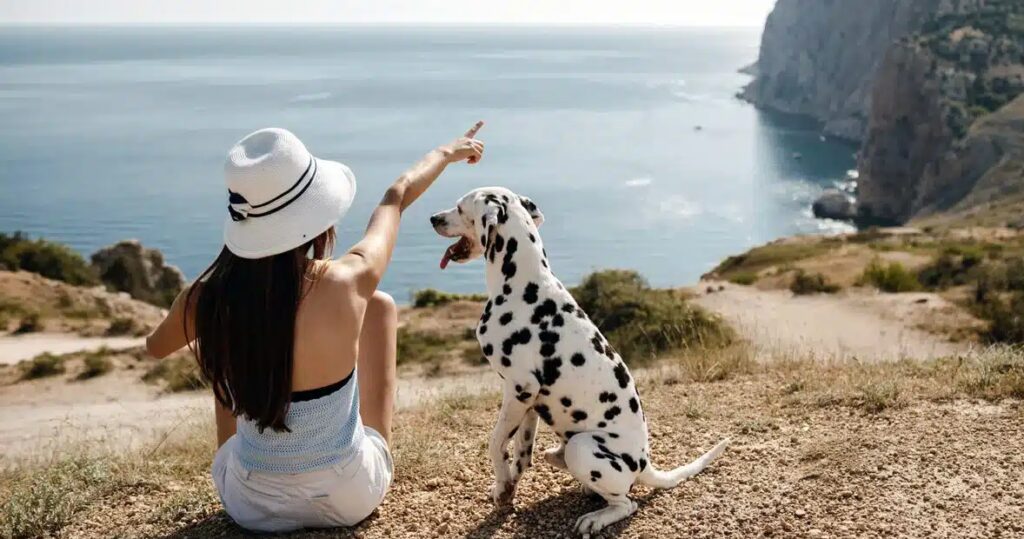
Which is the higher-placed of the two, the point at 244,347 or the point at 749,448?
the point at 244,347

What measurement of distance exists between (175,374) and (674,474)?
1271 cm

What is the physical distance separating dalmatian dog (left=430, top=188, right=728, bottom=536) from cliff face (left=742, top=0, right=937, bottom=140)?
284 ft

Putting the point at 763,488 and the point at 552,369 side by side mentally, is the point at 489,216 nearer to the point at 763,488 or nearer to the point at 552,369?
the point at 552,369

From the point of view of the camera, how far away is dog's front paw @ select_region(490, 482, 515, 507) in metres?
4.66

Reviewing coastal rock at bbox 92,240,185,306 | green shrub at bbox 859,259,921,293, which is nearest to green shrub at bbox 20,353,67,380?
coastal rock at bbox 92,240,185,306

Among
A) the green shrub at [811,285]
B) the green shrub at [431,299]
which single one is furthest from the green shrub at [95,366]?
the green shrub at [811,285]

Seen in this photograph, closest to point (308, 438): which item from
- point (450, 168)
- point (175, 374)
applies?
point (175, 374)

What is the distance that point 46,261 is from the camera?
26844mm

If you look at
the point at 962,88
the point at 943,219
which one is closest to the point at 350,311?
the point at 943,219

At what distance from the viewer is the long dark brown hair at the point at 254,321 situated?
3.80 metres

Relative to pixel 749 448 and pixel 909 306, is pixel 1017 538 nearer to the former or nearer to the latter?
pixel 749 448

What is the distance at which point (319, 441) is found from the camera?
4129mm

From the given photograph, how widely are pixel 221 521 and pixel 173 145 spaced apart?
91.2 m

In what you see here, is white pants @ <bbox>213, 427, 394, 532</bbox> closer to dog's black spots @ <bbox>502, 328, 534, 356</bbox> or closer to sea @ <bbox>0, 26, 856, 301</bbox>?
dog's black spots @ <bbox>502, 328, 534, 356</bbox>
